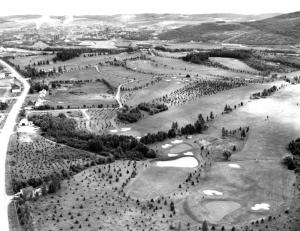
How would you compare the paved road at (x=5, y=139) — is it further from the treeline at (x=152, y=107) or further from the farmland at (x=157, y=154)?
the treeline at (x=152, y=107)

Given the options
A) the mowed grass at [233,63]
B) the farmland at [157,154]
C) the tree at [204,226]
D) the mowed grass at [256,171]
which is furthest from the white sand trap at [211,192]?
the mowed grass at [233,63]

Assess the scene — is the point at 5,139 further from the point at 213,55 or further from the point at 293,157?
the point at 213,55

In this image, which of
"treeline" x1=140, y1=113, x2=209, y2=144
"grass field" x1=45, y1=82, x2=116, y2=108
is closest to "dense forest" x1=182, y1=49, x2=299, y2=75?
"grass field" x1=45, y1=82, x2=116, y2=108

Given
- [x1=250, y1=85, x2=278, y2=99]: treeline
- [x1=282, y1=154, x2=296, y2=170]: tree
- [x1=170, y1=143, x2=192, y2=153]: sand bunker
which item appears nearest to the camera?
[x1=282, y1=154, x2=296, y2=170]: tree

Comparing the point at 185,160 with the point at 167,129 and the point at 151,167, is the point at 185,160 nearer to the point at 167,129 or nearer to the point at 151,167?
the point at 151,167

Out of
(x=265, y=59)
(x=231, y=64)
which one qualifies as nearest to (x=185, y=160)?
(x=231, y=64)

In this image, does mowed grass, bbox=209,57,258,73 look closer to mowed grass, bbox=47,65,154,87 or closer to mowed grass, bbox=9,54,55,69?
mowed grass, bbox=47,65,154,87

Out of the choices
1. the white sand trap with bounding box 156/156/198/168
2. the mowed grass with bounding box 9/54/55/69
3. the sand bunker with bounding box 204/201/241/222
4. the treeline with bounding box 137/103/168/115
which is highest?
the mowed grass with bounding box 9/54/55/69

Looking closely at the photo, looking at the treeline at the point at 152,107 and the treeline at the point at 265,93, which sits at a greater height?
the treeline at the point at 265,93
